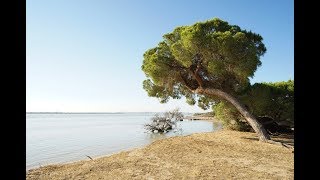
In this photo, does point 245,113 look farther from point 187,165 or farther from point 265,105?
point 187,165

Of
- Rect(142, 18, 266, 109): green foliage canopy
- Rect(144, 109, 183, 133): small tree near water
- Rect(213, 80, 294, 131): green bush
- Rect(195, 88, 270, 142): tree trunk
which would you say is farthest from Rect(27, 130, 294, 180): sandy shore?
Rect(144, 109, 183, 133): small tree near water

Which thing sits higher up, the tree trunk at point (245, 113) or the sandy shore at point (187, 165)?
the tree trunk at point (245, 113)

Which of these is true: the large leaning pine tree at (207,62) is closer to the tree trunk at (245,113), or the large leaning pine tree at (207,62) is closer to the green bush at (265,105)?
the tree trunk at (245,113)

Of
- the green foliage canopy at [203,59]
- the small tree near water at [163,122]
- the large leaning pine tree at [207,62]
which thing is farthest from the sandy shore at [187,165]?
the small tree near water at [163,122]

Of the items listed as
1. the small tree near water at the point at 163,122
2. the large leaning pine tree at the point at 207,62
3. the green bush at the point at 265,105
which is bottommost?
the small tree near water at the point at 163,122

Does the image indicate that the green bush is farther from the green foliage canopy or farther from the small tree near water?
the small tree near water

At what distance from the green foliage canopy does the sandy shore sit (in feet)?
19.6

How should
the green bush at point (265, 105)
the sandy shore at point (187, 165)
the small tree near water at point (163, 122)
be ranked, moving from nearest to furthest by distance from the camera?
the sandy shore at point (187, 165) < the green bush at point (265, 105) < the small tree near water at point (163, 122)

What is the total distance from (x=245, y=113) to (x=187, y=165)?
Answer: 348 inches

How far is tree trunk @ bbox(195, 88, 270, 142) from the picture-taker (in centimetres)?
1630

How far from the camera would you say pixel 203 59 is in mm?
19203

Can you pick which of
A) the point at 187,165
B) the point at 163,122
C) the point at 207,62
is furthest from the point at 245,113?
the point at 163,122

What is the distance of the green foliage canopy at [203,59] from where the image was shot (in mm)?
17359

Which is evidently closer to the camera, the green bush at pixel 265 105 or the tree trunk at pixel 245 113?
the tree trunk at pixel 245 113
